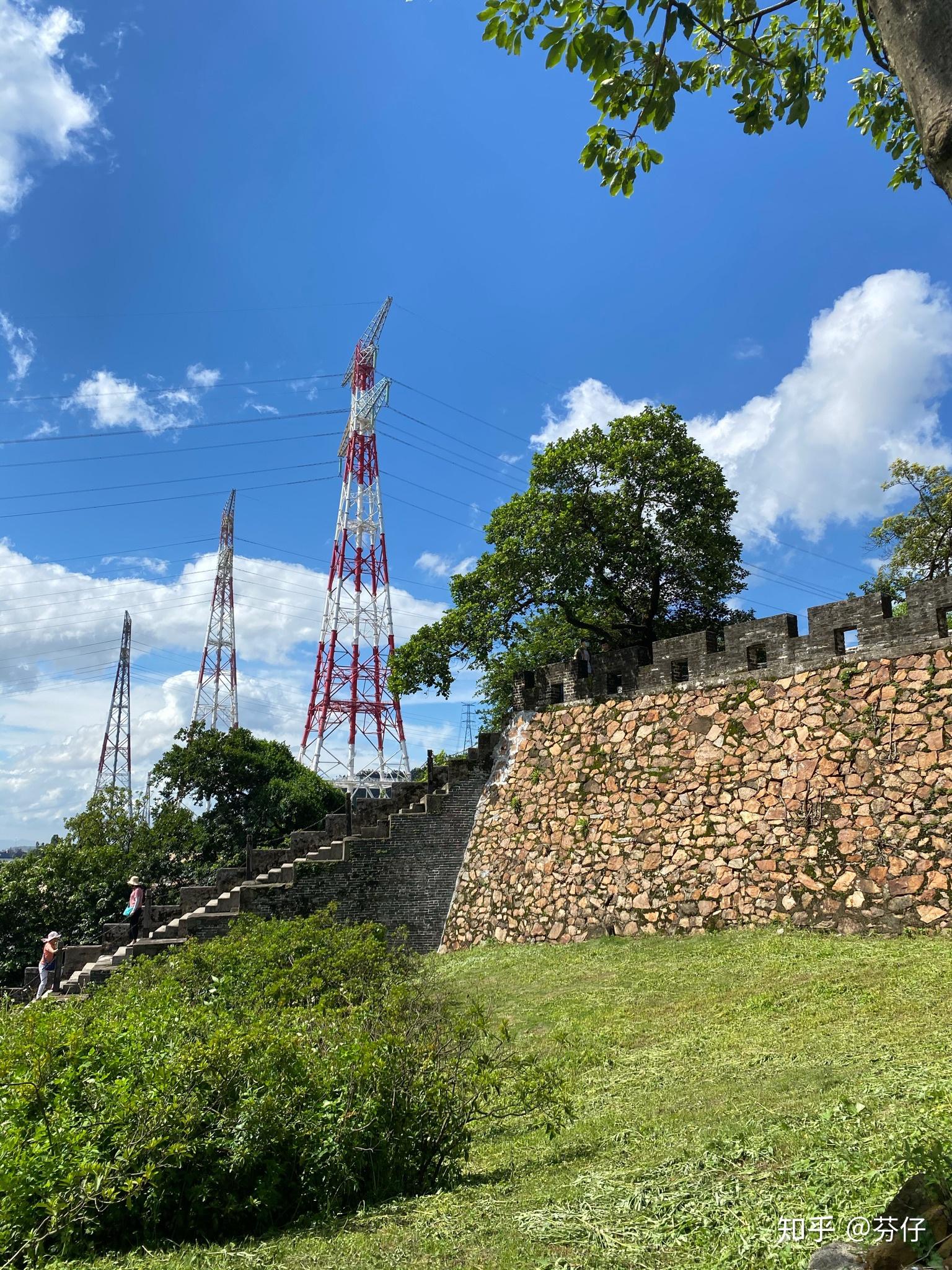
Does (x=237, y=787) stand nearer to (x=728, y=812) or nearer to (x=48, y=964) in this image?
(x=48, y=964)

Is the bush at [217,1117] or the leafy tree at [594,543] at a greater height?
the leafy tree at [594,543]

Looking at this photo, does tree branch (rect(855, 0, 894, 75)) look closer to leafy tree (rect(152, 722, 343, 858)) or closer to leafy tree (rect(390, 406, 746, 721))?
leafy tree (rect(390, 406, 746, 721))

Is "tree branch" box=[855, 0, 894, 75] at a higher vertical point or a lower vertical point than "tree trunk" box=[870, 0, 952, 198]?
higher

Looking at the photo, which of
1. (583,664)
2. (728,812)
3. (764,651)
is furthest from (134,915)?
(764,651)

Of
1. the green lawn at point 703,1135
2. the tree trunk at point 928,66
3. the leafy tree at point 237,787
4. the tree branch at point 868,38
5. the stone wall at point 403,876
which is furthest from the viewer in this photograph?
the leafy tree at point 237,787

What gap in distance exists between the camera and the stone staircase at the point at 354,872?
567 inches

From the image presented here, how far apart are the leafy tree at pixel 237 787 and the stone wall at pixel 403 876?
14.7 meters

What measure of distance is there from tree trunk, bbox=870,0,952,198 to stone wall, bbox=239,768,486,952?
14.4m

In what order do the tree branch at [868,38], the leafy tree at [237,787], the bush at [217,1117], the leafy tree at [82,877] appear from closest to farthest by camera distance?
the bush at [217,1117] → the tree branch at [868,38] → the leafy tree at [82,877] → the leafy tree at [237,787]

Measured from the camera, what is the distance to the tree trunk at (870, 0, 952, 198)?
9.68ft

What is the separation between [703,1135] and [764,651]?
343 inches

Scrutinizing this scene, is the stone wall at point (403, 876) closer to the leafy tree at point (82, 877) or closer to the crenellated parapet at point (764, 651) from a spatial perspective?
the crenellated parapet at point (764, 651)

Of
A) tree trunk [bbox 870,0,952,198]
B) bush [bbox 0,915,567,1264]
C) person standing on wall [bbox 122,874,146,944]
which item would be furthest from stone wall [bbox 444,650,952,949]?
tree trunk [bbox 870,0,952,198]

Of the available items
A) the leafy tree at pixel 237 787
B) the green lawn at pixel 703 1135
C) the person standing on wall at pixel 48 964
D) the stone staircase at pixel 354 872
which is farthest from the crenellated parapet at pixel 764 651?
the leafy tree at pixel 237 787
